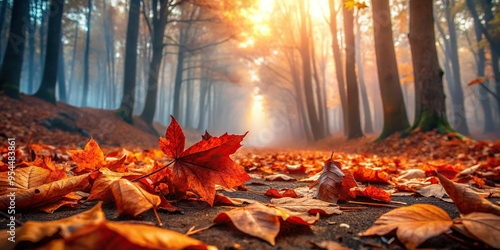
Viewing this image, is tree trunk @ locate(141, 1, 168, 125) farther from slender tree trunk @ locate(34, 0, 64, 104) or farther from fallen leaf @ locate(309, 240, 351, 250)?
fallen leaf @ locate(309, 240, 351, 250)

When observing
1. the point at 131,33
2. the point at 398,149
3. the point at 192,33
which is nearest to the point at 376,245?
the point at 398,149

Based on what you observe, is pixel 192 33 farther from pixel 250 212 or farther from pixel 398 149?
pixel 250 212

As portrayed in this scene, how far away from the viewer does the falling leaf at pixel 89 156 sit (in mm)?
1377

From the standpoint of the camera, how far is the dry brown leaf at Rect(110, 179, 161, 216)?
2.82ft

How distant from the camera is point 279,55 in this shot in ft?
72.0

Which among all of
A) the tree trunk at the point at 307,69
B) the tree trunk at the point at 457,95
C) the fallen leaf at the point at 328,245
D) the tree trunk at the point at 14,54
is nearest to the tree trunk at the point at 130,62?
the tree trunk at the point at 14,54

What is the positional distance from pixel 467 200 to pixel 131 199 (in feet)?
3.57

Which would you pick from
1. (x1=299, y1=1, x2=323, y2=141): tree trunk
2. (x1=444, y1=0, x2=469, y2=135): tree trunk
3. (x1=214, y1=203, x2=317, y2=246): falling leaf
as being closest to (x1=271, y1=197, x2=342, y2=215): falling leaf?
(x1=214, y1=203, x2=317, y2=246): falling leaf

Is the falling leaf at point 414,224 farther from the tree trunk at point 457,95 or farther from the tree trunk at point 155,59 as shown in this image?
the tree trunk at point 457,95

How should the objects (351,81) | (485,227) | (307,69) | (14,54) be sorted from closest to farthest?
(485,227), (14,54), (351,81), (307,69)

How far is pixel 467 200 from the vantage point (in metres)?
0.90

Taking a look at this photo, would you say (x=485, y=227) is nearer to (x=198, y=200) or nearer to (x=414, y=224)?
(x=414, y=224)

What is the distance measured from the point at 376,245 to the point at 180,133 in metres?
0.74

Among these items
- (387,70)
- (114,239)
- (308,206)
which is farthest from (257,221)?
(387,70)
